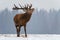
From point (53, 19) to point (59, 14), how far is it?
74 mm

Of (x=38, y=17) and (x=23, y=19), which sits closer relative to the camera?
(x=23, y=19)

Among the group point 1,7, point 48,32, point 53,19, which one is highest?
point 1,7

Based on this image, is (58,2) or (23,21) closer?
(23,21)

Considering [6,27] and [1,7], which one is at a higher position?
[1,7]

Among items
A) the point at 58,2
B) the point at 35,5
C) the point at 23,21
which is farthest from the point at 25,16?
the point at 58,2

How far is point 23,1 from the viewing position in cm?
171

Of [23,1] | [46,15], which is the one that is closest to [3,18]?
[23,1]

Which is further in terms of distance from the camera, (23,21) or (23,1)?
(23,1)

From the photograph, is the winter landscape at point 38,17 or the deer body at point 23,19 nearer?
the deer body at point 23,19

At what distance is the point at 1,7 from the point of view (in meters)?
1.71

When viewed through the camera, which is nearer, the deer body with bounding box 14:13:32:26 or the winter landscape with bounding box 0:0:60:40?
the deer body with bounding box 14:13:32:26

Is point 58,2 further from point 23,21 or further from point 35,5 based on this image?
point 23,21

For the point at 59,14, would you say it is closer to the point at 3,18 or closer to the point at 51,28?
the point at 51,28

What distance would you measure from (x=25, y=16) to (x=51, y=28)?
466mm
